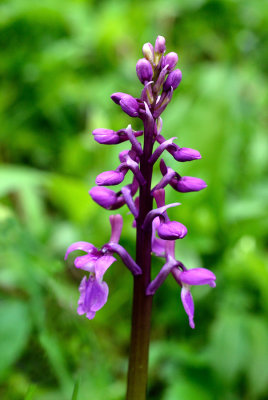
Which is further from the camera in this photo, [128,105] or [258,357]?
[258,357]

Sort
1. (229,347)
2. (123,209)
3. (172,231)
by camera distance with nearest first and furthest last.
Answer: (172,231) < (229,347) < (123,209)

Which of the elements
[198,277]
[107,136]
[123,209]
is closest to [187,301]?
[198,277]

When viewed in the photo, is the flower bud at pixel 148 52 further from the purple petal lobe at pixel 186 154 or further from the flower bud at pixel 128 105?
the purple petal lobe at pixel 186 154

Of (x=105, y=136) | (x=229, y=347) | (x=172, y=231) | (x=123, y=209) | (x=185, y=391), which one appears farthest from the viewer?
(x=123, y=209)

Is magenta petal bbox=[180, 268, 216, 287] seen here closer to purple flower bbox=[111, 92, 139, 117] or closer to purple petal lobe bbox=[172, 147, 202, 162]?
purple petal lobe bbox=[172, 147, 202, 162]

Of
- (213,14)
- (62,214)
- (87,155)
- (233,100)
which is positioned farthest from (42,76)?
(213,14)

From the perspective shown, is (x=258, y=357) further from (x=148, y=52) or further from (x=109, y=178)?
(x=148, y=52)
